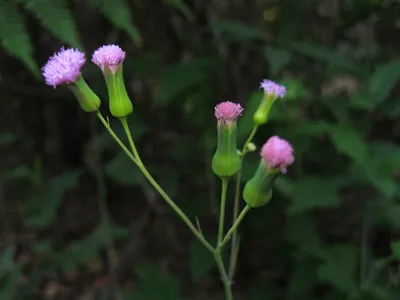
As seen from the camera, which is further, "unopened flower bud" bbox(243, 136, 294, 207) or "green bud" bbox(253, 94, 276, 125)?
"green bud" bbox(253, 94, 276, 125)

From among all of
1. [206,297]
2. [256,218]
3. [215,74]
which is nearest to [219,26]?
[215,74]

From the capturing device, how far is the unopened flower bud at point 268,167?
2.41ft

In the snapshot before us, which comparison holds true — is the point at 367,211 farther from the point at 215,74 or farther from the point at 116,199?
the point at 116,199

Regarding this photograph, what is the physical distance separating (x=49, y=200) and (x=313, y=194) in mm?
639

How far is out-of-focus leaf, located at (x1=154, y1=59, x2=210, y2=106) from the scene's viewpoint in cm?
142

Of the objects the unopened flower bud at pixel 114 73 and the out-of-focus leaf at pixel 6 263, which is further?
the out-of-focus leaf at pixel 6 263

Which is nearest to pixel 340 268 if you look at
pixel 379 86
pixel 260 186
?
pixel 379 86

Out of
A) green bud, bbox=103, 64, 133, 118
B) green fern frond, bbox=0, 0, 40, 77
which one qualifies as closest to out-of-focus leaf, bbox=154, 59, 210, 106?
green fern frond, bbox=0, 0, 40, 77

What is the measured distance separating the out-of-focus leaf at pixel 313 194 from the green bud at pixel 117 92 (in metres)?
0.59

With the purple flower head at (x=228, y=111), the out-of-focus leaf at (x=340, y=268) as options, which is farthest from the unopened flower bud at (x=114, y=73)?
the out-of-focus leaf at (x=340, y=268)

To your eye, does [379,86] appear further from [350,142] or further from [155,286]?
[155,286]

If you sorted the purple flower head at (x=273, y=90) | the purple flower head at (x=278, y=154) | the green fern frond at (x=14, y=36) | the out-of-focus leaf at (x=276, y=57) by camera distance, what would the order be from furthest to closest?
the out-of-focus leaf at (x=276, y=57), the green fern frond at (x=14, y=36), the purple flower head at (x=273, y=90), the purple flower head at (x=278, y=154)

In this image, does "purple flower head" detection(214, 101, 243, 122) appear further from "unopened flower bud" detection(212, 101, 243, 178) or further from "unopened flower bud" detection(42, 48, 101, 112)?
"unopened flower bud" detection(42, 48, 101, 112)

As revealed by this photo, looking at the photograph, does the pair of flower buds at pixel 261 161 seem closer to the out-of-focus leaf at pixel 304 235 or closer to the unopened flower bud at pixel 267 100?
the unopened flower bud at pixel 267 100
